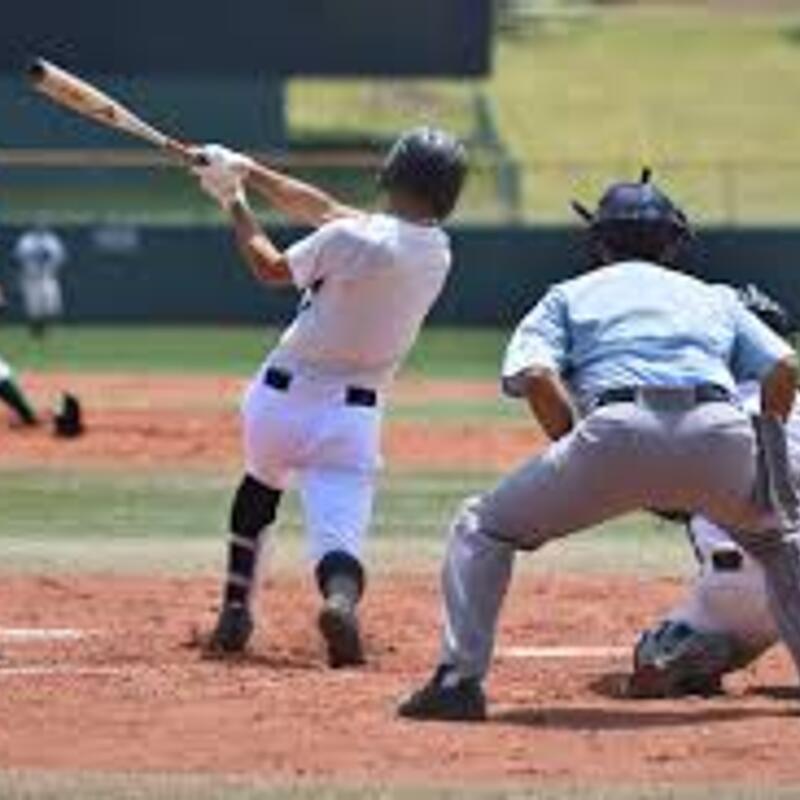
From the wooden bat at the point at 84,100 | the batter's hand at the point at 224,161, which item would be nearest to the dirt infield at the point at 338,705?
the batter's hand at the point at 224,161

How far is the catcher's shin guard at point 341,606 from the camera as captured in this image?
32.6 feet

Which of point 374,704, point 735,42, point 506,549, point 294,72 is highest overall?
point 506,549

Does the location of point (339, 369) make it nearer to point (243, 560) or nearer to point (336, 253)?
point (336, 253)

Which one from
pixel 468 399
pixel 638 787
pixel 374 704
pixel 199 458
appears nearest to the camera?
pixel 638 787

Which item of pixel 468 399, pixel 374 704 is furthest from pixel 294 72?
pixel 374 704

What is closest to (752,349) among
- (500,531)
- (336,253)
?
(500,531)

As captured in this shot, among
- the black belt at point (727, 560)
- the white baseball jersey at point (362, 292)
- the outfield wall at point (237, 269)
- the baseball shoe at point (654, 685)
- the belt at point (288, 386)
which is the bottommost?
the outfield wall at point (237, 269)

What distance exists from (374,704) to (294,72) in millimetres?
32454

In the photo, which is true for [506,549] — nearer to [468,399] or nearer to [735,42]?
[468,399]

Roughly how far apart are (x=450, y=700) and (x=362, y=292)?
2.15 m

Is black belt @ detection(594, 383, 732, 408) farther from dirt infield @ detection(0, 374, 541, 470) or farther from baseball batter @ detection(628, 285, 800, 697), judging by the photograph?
dirt infield @ detection(0, 374, 541, 470)

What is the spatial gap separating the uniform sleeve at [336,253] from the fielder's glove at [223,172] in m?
0.38

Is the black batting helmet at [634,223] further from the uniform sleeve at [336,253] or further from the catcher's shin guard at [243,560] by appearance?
the catcher's shin guard at [243,560]

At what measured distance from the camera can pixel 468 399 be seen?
26109mm
